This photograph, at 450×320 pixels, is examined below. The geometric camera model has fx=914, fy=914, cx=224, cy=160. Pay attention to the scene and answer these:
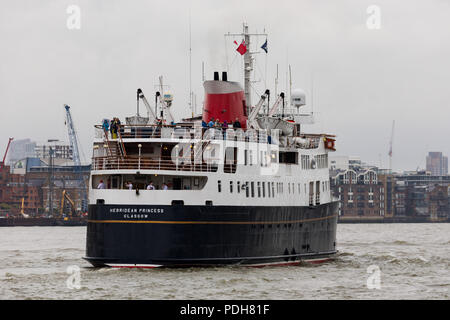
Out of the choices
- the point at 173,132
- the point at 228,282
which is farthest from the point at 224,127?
the point at 228,282

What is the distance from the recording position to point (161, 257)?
143ft

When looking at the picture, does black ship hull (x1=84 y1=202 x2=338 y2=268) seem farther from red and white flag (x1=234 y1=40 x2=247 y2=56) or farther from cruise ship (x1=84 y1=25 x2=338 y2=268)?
red and white flag (x1=234 y1=40 x2=247 y2=56)

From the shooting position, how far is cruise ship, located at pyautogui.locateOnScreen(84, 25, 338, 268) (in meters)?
43.8

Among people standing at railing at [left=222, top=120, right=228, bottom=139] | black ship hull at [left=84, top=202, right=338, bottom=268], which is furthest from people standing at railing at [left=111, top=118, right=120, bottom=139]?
people standing at railing at [left=222, top=120, right=228, bottom=139]

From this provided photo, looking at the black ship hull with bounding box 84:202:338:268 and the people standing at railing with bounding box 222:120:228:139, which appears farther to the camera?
the people standing at railing with bounding box 222:120:228:139

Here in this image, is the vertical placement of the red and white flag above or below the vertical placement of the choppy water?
above

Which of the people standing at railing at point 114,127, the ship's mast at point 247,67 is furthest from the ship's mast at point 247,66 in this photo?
the people standing at railing at point 114,127

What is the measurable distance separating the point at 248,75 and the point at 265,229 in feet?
44.8

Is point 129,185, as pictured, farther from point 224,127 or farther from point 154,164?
point 224,127
